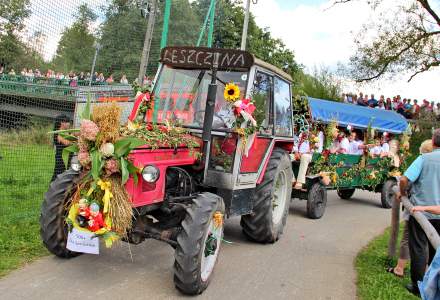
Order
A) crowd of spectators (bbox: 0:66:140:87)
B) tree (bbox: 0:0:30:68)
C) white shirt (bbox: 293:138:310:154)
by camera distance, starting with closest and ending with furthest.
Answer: tree (bbox: 0:0:30:68) < crowd of spectators (bbox: 0:66:140:87) < white shirt (bbox: 293:138:310:154)

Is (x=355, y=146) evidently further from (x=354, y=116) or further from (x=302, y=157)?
(x=302, y=157)

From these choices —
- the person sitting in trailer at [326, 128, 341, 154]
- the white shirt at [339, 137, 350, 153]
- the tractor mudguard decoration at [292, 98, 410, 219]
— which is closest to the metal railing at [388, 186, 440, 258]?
the tractor mudguard decoration at [292, 98, 410, 219]

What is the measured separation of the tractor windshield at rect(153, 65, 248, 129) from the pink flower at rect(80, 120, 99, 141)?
1.79 metres

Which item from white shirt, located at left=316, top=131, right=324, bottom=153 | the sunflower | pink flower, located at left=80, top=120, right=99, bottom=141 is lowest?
white shirt, located at left=316, top=131, right=324, bottom=153

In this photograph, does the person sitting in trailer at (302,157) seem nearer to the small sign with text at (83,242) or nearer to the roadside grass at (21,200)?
the roadside grass at (21,200)

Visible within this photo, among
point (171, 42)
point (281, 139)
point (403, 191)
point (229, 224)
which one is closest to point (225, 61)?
point (281, 139)

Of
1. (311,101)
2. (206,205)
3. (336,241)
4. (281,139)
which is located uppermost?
(311,101)

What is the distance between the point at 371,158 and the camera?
11570 millimetres

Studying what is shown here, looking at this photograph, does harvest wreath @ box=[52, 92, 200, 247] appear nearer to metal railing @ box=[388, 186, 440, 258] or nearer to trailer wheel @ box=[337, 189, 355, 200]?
metal railing @ box=[388, 186, 440, 258]

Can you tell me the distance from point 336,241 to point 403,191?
8.36 feet

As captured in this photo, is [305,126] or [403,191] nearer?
[403,191]

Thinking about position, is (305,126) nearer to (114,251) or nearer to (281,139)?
(281,139)

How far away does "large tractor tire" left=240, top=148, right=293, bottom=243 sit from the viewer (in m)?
6.43

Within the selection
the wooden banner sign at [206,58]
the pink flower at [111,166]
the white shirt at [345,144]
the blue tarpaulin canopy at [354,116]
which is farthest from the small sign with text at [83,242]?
the white shirt at [345,144]
